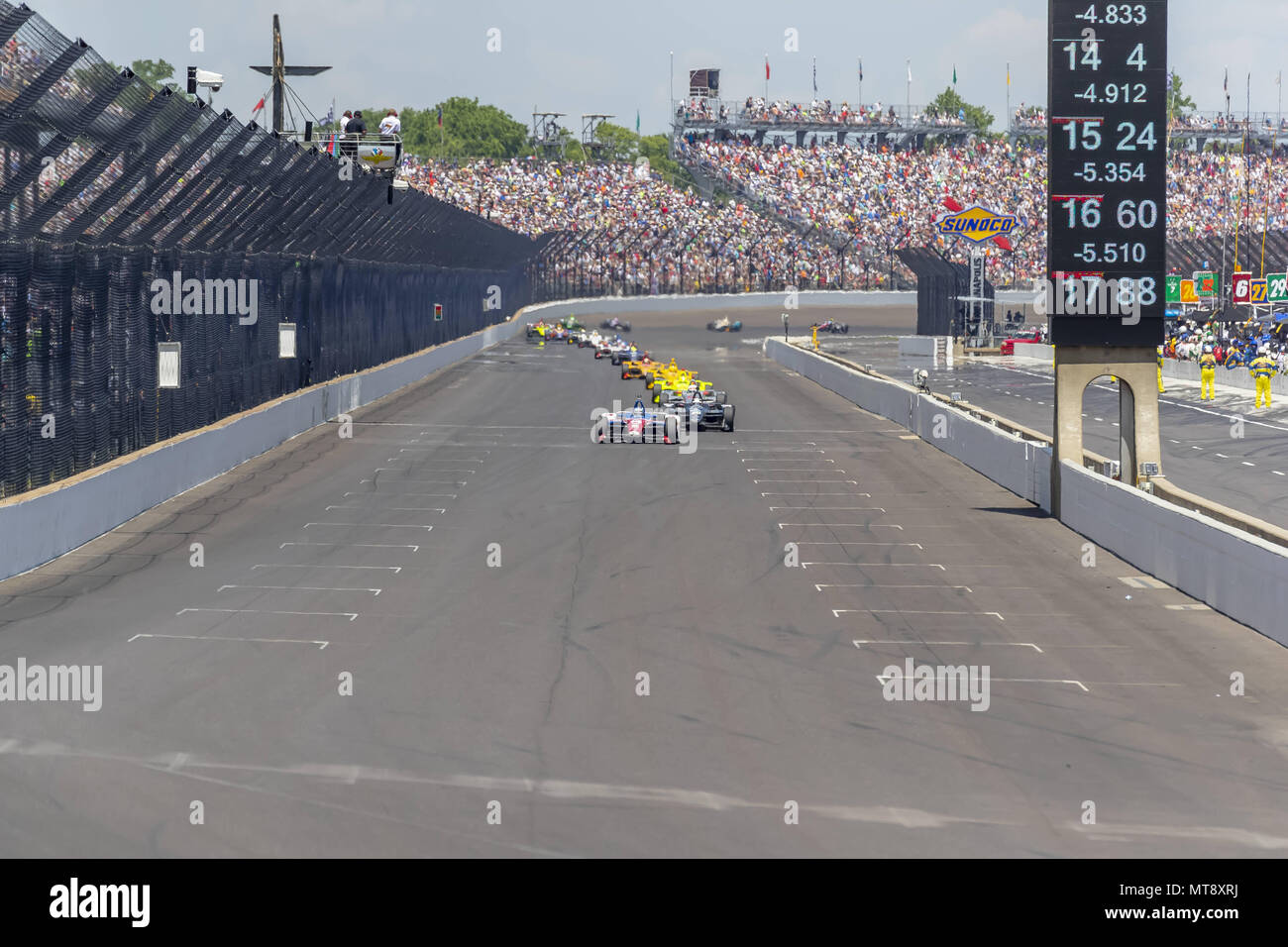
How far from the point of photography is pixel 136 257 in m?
26.2

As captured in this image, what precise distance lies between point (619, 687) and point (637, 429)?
Answer: 23.3 metres

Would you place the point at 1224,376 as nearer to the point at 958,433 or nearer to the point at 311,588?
the point at 958,433

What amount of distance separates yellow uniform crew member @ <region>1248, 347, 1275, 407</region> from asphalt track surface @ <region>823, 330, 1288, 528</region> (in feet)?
1.47

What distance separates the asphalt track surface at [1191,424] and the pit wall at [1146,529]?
3494 millimetres

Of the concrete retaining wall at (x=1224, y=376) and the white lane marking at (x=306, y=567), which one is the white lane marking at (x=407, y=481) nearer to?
the white lane marking at (x=306, y=567)

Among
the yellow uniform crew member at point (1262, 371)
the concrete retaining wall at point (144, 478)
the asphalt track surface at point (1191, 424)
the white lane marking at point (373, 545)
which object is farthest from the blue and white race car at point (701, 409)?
the yellow uniform crew member at point (1262, 371)

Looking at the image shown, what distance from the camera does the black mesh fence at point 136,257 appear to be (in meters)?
19.6

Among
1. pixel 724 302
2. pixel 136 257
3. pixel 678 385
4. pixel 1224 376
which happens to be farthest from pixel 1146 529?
pixel 724 302

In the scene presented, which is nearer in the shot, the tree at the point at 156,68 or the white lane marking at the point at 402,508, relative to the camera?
the white lane marking at the point at 402,508

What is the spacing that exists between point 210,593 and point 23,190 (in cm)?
586

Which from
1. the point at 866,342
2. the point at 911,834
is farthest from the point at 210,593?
the point at 866,342

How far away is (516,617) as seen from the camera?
57.5 feet

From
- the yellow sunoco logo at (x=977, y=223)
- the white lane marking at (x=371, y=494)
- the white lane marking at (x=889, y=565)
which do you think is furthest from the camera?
the yellow sunoco logo at (x=977, y=223)

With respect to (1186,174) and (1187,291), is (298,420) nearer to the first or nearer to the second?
(1187,291)
